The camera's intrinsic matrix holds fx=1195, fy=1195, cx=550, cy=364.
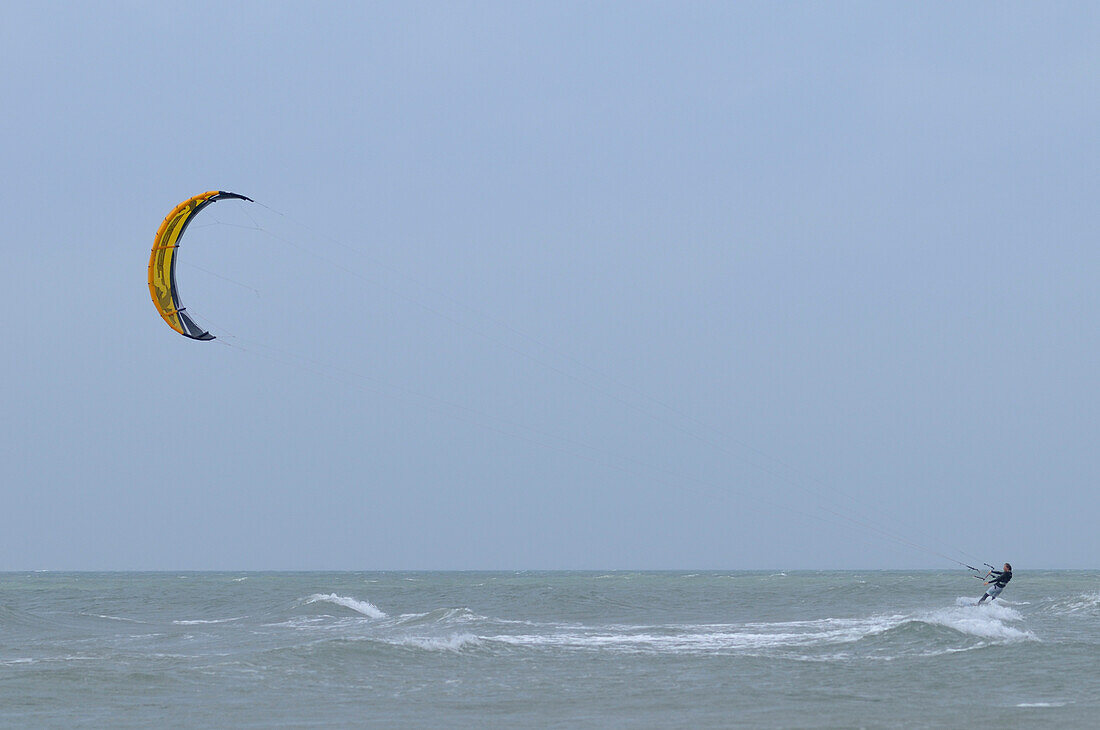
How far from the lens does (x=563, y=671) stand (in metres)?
16.9

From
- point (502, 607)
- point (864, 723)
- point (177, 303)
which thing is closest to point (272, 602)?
point (502, 607)

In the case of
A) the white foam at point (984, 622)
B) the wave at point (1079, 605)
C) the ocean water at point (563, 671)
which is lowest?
the ocean water at point (563, 671)

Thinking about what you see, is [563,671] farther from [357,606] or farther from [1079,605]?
[1079,605]

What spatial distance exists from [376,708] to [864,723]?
5.53m

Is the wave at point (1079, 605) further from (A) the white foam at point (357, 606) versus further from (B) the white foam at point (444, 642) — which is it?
(A) the white foam at point (357, 606)

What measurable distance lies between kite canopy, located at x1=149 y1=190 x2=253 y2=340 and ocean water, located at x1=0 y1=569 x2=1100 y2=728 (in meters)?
5.39

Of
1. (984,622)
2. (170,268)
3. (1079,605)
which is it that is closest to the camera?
(170,268)

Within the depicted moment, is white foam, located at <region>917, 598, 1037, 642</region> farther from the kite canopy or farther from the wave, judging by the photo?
the kite canopy

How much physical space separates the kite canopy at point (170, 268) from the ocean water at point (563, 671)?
5393 mm

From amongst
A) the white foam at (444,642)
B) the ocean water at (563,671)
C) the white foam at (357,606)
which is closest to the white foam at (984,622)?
the ocean water at (563,671)

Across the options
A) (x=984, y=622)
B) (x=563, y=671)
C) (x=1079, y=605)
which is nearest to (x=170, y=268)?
(x=563, y=671)

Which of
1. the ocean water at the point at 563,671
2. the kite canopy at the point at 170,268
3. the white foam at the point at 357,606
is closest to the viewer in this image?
the ocean water at the point at 563,671

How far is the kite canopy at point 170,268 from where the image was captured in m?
19.5

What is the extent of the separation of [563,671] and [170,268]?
9.14 metres
